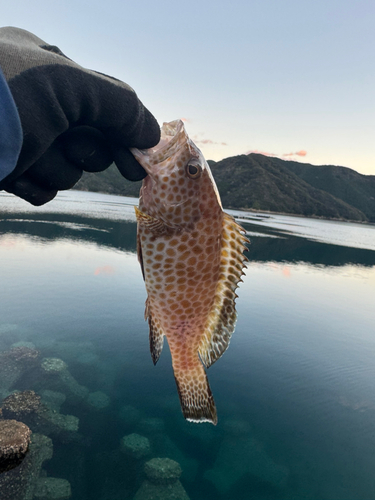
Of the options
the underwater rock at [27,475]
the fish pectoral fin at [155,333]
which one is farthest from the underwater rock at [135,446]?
the fish pectoral fin at [155,333]

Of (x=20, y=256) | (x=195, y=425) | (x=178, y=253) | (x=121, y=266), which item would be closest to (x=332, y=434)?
(x=195, y=425)

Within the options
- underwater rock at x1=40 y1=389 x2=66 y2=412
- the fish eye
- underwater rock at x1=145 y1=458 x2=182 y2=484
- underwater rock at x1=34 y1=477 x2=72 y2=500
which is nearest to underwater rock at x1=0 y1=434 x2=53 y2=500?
underwater rock at x1=34 y1=477 x2=72 y2=500

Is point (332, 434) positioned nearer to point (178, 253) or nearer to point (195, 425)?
point (195, 425)

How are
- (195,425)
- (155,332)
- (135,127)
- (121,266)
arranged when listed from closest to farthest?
(135,127) < (155,332) < (195,425) < (121,266)

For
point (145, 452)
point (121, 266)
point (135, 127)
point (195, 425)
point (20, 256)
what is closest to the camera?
point (135, 127)

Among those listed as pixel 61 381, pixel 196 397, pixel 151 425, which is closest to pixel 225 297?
pixel 196 397

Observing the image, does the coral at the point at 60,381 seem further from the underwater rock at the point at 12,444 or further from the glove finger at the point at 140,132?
the glove finger at the point at 140,132

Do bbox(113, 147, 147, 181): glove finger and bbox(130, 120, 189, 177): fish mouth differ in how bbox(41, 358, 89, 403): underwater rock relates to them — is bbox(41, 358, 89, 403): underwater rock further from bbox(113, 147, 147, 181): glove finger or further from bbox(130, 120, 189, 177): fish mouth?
bbox(130, 120, 189, 177): fish mouth
